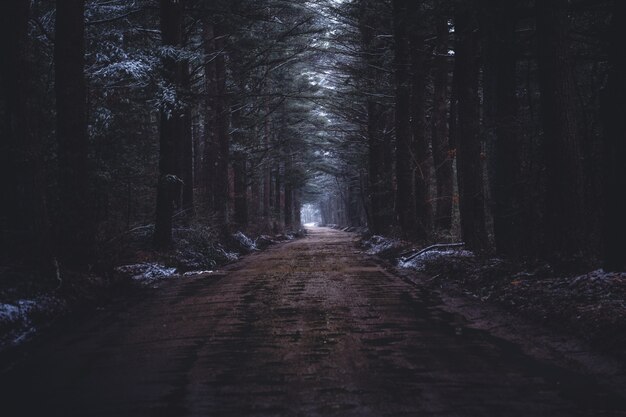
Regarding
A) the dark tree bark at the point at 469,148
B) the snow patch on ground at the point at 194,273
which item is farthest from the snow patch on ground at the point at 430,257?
the snow patch on ground at the point at 194,273

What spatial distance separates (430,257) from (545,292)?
5.99 m

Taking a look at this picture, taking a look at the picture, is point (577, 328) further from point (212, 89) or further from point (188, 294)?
point (212, 89)

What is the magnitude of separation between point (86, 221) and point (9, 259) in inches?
65.6

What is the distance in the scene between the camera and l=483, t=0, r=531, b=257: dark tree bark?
10.3 meters

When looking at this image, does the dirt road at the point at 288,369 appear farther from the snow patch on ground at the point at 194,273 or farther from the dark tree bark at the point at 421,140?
the dark tree bark at the point at 421,140

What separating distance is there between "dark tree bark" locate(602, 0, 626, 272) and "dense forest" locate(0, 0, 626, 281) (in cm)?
2

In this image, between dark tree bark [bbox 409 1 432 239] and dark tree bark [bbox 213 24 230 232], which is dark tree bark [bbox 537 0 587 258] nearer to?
dark tree bark [bbox 409 1 432 239]

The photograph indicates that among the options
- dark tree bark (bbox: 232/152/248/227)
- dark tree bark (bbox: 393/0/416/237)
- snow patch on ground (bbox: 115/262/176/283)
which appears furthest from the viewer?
dark tree bark (bbox: 232/152/248/227)

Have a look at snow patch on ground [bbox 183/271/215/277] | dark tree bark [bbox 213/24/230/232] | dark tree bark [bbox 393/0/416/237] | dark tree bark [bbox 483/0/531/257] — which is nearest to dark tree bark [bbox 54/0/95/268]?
snow patch on ground [bbox 183/271/215/277]

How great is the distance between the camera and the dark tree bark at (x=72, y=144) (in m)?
9.40

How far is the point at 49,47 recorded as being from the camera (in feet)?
41.1

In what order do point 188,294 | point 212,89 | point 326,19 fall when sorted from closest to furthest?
1. point 188,294
2. point 212,89
3. point 326,19

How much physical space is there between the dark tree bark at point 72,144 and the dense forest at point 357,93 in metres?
0.02

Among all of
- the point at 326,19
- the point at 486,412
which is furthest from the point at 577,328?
the point at 326,19
